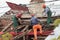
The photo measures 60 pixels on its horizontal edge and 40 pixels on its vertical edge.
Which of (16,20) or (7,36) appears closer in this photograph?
(7,36)

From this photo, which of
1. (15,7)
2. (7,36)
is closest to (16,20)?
(7,36)

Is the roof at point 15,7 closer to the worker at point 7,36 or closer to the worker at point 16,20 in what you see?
the worker at point 16,20

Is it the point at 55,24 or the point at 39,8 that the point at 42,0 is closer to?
the point at 39,8

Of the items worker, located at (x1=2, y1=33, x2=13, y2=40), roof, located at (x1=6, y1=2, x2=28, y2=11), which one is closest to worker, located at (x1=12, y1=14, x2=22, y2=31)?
worker, located at (x1=2, y1=33, x2=13, y2=40)

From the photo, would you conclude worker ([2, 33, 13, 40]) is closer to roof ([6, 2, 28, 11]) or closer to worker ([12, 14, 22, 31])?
worker ([12, 14, 22, 31])

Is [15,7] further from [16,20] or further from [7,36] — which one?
[7,36]

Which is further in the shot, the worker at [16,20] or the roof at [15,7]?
the roof at [15,7]

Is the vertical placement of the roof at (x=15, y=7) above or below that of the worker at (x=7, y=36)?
above

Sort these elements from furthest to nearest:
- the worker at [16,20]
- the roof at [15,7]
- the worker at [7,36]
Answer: the roof at [15,7], the worker at [16,20], the worker at [7,36]

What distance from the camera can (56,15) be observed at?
20.9 m

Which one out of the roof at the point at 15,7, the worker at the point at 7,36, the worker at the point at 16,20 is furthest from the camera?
the roof at the point at 15,7

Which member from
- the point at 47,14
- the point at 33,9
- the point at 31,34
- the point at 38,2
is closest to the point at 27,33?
the point at 31,34

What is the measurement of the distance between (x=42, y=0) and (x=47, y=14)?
4733mm

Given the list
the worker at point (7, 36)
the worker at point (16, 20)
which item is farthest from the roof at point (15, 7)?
the worker at point (7, 36)
